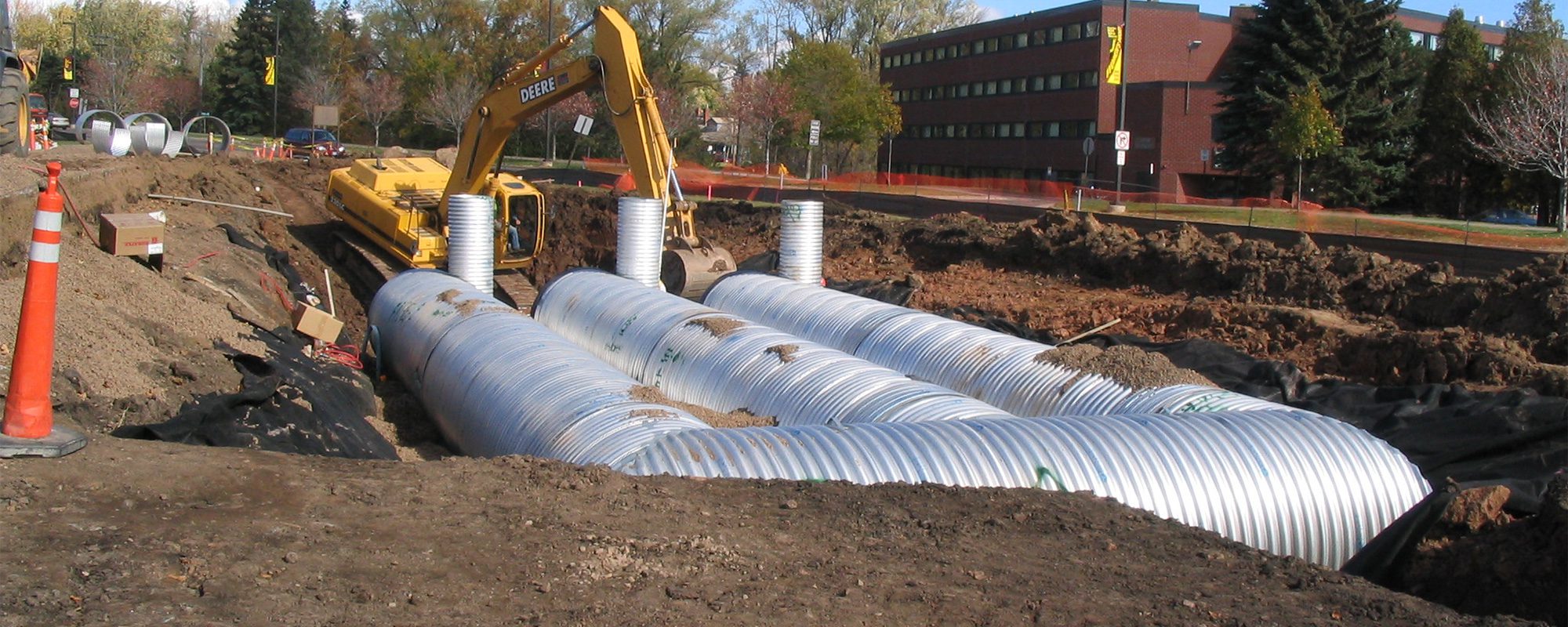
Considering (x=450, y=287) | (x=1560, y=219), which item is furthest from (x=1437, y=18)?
(x=450, y=287)

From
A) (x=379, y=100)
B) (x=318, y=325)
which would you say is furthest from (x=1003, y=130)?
(x=318, y=325)

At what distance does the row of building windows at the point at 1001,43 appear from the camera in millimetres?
50688

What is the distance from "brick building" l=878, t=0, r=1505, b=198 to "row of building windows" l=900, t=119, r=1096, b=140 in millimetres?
59

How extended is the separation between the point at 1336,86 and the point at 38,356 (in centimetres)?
4116

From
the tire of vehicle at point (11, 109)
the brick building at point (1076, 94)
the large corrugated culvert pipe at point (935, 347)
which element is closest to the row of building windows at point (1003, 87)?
the brick building at point (1076, 94)

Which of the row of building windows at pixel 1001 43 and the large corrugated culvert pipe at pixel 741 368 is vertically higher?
the row of building windows at pixel 1001 43

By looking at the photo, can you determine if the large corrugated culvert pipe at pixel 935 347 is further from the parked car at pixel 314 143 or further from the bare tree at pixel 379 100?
the bare tree at pixel 379 100

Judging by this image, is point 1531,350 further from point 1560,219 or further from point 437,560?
point 1560,219

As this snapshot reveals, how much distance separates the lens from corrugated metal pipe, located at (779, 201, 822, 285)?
15.2 meters

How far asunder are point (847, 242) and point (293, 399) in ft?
48.1

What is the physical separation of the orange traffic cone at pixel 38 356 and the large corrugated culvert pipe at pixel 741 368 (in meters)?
4.47

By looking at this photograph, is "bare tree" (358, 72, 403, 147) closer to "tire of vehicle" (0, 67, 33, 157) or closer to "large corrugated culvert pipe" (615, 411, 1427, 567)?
"tire of vehicle" (0, 67, 33, 157)

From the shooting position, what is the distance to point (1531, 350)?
12773 mm

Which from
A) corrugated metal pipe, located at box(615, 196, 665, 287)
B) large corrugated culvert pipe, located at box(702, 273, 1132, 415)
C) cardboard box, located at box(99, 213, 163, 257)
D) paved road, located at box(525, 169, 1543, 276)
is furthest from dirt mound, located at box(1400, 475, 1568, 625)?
paved road, located at box(525, 169, 1543, 276)
